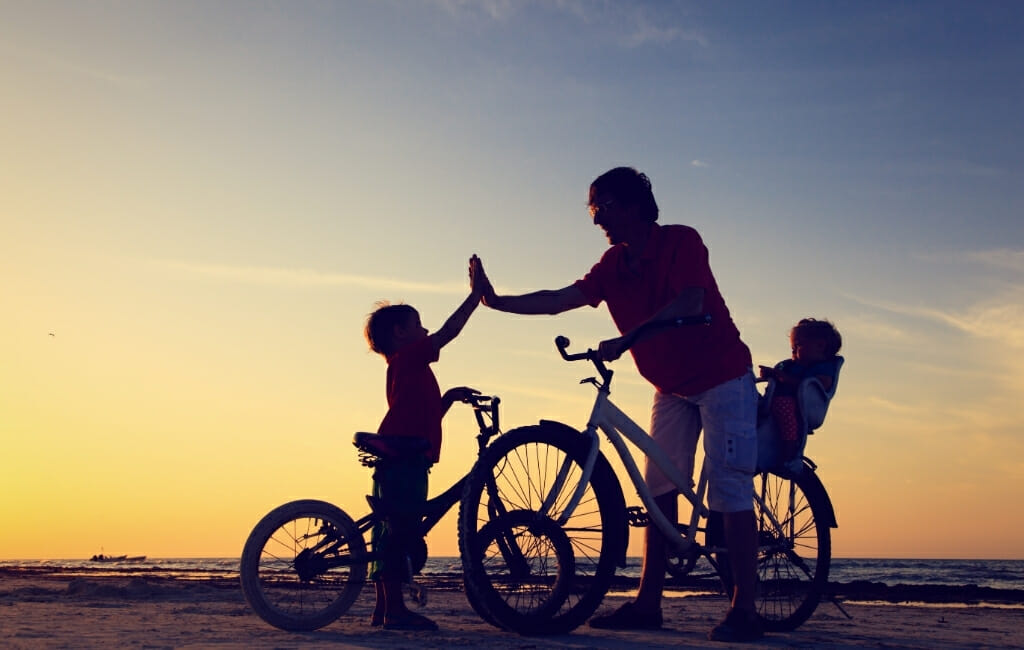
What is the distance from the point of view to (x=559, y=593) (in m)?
4.60

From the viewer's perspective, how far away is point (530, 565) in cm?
455

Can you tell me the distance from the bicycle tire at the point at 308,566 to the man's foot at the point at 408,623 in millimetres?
259

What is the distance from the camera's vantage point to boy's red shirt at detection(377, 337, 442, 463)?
5379 millimetres

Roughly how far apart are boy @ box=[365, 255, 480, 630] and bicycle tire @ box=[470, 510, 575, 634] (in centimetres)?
74

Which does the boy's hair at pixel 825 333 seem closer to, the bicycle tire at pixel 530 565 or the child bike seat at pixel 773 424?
the child bike seat at pixel 773 424

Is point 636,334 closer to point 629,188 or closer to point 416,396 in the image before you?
point 629,188

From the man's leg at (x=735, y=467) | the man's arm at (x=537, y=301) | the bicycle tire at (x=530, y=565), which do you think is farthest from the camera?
the man's arm at (x=537, y=301)

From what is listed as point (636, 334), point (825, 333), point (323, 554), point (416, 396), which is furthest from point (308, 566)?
point (825, 333)

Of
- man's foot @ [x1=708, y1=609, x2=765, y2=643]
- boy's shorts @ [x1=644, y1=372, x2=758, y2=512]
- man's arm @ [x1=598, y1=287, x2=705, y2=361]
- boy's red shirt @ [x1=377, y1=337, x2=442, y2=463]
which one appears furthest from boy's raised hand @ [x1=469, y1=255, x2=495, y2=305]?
man's foot @ [x1=708, y1=609, x2=765, y2=643]

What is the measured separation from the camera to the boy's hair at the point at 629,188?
16.4 feet

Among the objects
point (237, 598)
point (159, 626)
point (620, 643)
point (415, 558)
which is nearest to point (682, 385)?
point (620, 643)

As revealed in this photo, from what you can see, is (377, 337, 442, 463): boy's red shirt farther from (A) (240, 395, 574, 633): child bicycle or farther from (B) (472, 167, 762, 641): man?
(B) (472, 167, 762, 641): man

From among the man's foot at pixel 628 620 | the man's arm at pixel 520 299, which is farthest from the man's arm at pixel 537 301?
the man's foot at pixel 628 620

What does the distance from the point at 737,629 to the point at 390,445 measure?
207cm
